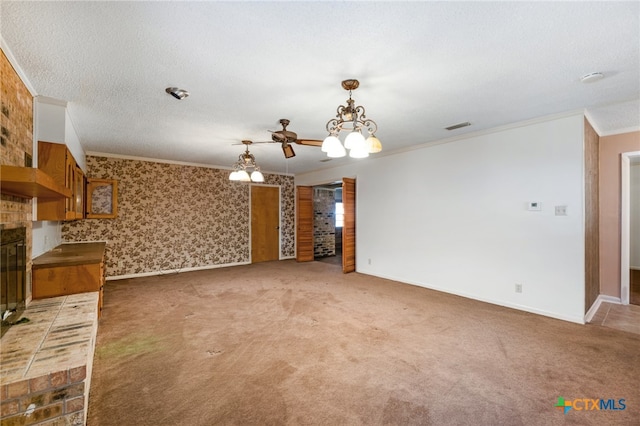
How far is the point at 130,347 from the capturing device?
2.64m

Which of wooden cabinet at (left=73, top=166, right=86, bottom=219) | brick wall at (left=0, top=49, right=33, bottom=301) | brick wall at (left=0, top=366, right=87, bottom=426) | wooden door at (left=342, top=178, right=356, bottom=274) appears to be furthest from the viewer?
wooden door at (left=342, top=178, right=356, bottom=274)

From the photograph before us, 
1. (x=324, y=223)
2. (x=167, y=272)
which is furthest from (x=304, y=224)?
(x=167, y=272)

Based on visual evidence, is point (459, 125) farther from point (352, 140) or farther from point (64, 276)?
point (64, 276)

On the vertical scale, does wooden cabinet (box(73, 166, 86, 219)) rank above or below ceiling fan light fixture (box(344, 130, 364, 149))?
below

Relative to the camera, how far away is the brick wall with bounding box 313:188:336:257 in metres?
8.16

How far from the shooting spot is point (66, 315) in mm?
2221

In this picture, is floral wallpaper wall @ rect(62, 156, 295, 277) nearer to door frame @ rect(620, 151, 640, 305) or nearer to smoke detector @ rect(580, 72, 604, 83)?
smoke detector @ rect(580, 72, 604, 83)

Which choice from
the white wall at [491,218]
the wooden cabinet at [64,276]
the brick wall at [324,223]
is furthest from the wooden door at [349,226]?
the wooden cabinet at [64,276]

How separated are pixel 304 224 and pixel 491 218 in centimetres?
448

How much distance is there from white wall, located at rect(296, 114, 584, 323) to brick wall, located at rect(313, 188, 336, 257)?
112 inches

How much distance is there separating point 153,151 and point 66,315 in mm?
3628

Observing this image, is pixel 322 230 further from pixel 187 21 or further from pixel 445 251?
pixel 187 21

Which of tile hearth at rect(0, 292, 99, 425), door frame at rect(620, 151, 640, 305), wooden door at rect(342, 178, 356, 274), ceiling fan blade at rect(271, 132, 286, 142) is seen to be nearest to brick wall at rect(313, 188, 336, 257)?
wooden door at rect(342, 178, 356, 274)

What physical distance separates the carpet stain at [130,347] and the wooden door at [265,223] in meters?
4.32
